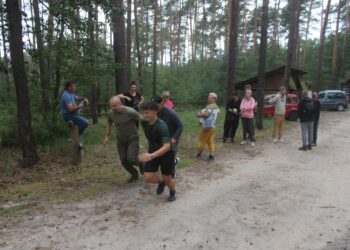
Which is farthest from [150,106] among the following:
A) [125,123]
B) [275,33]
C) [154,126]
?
[275,33]

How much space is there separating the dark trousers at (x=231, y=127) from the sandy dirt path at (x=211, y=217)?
3486 mm

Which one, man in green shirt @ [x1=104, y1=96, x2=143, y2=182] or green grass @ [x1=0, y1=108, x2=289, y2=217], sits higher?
man in green shirt @ [x1=104, y1=96, x2=143, y2=182]

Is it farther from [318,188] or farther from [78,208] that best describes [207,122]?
[78,208]

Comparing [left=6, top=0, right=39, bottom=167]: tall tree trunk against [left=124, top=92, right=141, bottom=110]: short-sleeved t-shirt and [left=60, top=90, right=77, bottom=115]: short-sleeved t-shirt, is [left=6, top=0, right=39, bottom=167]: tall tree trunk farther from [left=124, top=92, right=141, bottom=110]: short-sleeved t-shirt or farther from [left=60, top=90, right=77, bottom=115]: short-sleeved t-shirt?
[left=124, top=92, right=141, bottom=110]: short-sleeved t-shirt

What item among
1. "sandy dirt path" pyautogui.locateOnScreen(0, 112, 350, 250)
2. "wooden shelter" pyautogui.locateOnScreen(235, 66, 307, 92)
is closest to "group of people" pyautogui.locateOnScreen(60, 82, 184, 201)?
"sandy dirt path" pyautogui.locateOnScreen(0, 112, 350, 250)

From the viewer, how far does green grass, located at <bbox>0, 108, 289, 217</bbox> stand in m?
5.58

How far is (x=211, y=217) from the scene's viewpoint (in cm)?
473

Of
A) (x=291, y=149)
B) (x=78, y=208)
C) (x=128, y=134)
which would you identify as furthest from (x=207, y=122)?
(x=78, y=208)

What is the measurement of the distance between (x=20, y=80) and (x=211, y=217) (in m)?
5.22

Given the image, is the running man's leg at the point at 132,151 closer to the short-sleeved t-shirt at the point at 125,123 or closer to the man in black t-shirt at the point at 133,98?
the short-sleeved t-shirt at the point at 125,123

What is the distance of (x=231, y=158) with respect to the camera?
28.6ft

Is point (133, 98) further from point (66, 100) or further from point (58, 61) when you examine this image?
point (58, 61)

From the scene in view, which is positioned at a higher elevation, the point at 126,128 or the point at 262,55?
the point at 262,55

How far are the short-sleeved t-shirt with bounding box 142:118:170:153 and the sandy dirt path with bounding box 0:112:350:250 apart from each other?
3.52 feet
